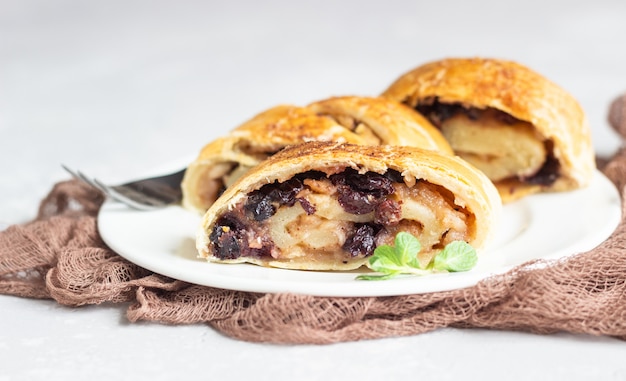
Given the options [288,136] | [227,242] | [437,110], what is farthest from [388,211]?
[437,110]

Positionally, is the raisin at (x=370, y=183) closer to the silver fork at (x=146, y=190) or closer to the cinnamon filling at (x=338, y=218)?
the cinnamon filling at (x=338, y=218)

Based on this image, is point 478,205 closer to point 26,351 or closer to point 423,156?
point 423,156

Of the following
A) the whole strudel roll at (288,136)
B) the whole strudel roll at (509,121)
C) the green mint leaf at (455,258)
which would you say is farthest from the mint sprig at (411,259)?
the whole strudel roll at (509,121)

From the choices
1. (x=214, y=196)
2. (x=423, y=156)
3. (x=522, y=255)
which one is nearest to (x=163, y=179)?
(x=214, y=196)

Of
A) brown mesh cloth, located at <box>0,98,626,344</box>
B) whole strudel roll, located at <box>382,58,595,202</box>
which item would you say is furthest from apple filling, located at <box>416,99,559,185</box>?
brown mesh cloth, located at <box>0,98,626,344</box>

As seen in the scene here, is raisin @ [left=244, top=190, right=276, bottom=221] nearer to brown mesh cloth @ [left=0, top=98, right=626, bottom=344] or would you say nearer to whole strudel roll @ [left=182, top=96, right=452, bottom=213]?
brown mesh cloth @ [left=0, top=98, right=626, bottom=344]

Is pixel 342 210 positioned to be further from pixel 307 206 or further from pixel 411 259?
pixel 411 259
